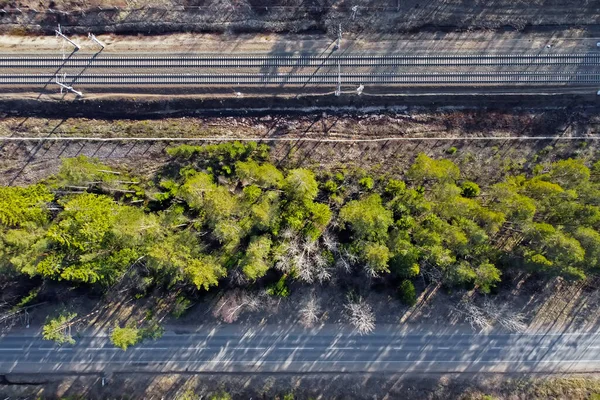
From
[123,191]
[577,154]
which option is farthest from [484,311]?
[123,191]

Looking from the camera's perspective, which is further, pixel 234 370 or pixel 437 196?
pixel 234 370

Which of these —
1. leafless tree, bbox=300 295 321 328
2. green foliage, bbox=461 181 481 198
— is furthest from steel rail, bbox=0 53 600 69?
leafless tree, bbox=300 295 321 328

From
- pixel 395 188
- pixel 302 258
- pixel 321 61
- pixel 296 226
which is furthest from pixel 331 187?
pixel 321 61

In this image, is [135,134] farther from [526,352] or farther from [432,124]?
[526,352]

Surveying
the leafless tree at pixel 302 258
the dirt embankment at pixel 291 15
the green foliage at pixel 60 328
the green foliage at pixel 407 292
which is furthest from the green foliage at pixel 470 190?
the green foliage at pixel 60 328

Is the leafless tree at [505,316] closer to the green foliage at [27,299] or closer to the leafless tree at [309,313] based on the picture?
the leafless tree at [309,313]

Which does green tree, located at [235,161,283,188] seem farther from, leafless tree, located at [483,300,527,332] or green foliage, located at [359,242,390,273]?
leafless tree, located at [483,300,527,332]

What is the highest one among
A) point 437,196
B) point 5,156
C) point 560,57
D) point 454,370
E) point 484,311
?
point 560,57

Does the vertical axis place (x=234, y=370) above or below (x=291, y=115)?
below
